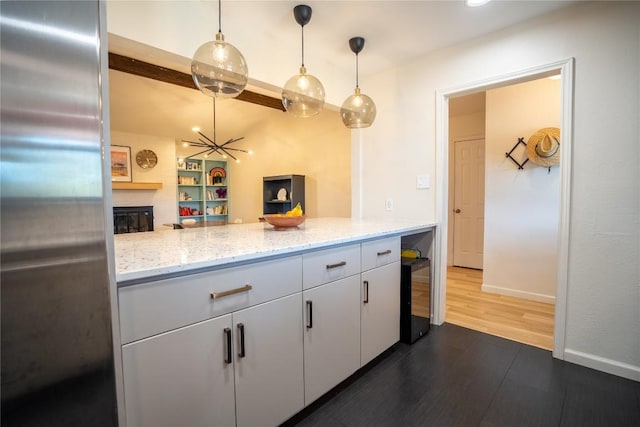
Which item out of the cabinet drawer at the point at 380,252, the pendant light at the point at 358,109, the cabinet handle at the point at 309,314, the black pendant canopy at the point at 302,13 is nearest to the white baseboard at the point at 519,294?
the cabinet drawer at the point at 380,252

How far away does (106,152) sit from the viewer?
0.74 metres

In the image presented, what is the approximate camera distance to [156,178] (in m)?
6.00

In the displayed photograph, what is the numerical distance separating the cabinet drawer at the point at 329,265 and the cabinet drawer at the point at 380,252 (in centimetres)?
9

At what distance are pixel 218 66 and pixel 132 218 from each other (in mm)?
5165

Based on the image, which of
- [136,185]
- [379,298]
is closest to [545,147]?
[379,298]

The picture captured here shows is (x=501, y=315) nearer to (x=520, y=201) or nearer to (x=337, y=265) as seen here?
(x=520, y=201)

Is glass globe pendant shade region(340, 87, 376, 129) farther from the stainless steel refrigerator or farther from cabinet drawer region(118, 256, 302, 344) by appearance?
the stainless steel refrigerator

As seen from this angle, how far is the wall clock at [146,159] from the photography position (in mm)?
5785

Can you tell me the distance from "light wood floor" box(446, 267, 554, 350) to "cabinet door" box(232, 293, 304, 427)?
1842 mm

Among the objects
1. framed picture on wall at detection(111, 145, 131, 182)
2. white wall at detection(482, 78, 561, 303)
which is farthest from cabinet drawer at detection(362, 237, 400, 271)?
framed picture on wall at detection(111, 145, 131, 182)

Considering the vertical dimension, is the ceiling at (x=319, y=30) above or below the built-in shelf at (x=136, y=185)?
above

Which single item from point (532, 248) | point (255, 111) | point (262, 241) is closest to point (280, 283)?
point (262, 241)

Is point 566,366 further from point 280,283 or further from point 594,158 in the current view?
point 280,283

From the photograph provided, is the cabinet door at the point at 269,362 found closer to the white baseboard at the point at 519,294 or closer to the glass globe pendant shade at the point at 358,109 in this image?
the glass globe pendant shade at the point at 358,109
